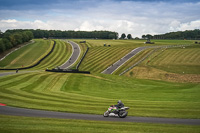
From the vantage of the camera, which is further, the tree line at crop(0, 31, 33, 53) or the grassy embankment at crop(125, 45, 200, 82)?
the tree line at crop(0, 31, 33, 53)

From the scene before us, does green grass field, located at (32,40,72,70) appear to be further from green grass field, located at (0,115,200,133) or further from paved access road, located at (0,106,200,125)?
green grass field, located at (0,115,200,133)

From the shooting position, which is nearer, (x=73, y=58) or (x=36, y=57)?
(x=73, y=58)

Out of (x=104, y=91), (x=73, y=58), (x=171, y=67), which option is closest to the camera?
(x=104, y=91)

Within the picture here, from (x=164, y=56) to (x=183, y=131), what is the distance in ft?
235

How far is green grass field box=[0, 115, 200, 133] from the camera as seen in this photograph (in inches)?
652

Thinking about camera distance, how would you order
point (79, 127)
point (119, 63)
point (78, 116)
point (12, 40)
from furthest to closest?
1. point (12, 40)
2. point (119, 63)
3. point (78, 116)
4. point (79, 127)

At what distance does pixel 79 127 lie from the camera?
57.2ft

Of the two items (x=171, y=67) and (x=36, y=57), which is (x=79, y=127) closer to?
(x=171, y=67)

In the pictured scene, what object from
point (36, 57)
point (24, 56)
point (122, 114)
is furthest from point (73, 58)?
point (122, 114)

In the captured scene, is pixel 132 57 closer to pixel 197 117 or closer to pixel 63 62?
pixel 63 62

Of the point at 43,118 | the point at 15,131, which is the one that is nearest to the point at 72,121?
the point at 43,118

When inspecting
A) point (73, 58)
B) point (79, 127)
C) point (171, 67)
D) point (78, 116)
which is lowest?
point (171, 67)

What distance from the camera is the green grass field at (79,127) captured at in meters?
16.6

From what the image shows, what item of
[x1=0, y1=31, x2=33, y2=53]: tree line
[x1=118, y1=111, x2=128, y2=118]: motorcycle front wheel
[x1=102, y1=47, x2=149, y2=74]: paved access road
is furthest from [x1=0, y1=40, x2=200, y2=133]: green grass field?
[x1=0, y1=31, x2=33, y2=53]: tree line
